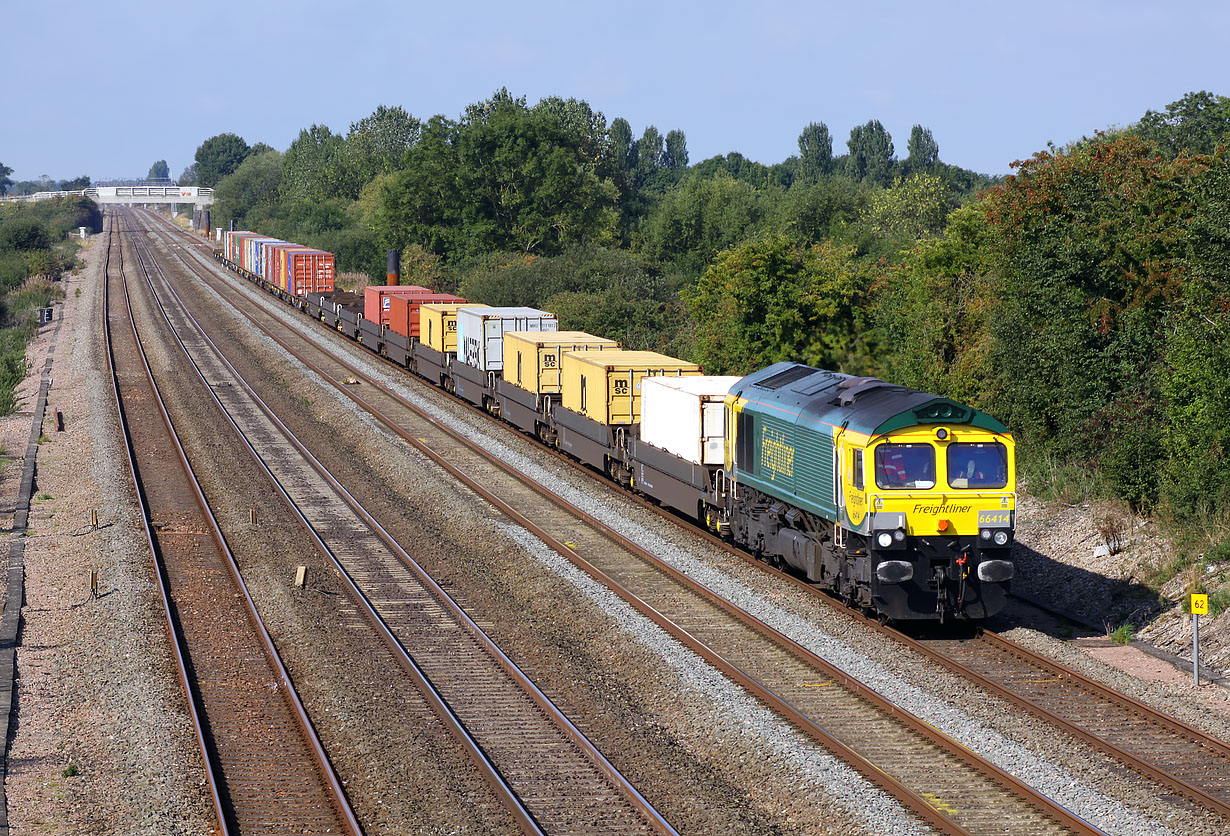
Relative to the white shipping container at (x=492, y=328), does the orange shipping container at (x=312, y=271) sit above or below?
above

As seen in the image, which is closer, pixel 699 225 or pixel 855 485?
pixel 855 485

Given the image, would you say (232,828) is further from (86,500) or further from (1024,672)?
(86,500)

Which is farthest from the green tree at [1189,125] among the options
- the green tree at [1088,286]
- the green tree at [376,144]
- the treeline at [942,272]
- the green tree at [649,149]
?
the green tree at [649,149]

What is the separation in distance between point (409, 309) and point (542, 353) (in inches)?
658

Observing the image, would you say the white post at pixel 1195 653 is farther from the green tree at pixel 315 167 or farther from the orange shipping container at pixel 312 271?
the green tree at pixel 315 167

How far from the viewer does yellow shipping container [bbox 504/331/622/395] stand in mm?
33594

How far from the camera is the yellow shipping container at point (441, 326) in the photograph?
44.0 meters

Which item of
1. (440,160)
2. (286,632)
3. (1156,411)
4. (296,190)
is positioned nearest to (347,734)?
(286,632)

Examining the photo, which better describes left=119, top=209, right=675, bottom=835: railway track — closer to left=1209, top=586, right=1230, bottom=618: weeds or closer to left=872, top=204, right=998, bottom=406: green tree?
left=1209, top=586, right=1230, bottom=618: weeds

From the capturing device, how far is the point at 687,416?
25047 millimetres

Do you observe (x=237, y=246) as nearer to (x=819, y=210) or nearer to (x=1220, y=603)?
(x=819, y=210)

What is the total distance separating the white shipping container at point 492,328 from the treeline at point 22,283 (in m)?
15.6

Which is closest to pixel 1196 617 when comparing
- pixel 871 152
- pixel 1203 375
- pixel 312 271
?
pixel 1203 375

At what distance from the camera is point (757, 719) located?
1519cm
